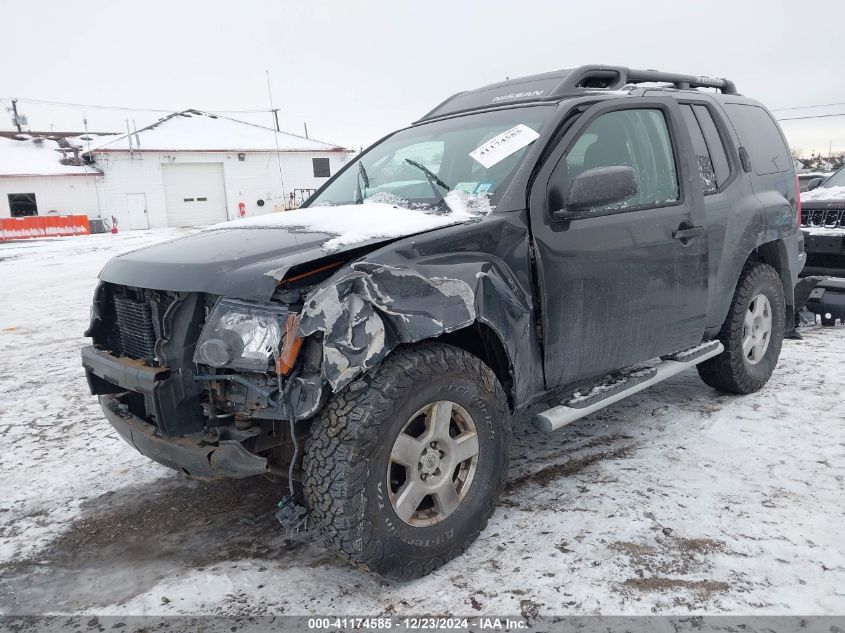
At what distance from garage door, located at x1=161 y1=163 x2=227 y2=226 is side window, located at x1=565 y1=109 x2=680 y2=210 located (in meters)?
34.2

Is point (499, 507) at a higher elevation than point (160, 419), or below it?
below

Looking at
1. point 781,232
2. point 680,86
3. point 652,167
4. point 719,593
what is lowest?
point 719,593

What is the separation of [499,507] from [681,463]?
1138 mm

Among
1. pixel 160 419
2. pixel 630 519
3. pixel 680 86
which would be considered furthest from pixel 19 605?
pixel 680 86

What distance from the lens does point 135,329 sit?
2848mm

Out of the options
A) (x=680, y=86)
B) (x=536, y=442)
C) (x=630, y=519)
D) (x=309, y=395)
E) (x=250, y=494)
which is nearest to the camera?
(x=309, y=395)

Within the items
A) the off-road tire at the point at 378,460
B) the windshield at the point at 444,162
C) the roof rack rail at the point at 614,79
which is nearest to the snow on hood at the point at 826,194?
the roof rack rail at the point at 614,79

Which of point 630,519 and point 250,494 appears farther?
point 250,494

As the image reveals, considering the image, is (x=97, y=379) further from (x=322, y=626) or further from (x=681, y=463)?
(x=681, y=463)

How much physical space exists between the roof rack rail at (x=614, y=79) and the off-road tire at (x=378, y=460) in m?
1.89

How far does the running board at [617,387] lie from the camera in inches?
122

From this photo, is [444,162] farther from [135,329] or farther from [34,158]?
[34,158]

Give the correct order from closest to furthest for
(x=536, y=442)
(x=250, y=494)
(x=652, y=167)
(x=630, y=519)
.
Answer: (x=630, y=519) → (x=250, y=494) → (x=652, y=167) → (x=536, y=442)

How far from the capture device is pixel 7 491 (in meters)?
3.53
